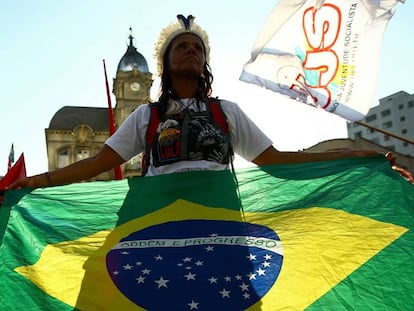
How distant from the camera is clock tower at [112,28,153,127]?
114 feet

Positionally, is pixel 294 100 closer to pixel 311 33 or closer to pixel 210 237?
pixel 311 33

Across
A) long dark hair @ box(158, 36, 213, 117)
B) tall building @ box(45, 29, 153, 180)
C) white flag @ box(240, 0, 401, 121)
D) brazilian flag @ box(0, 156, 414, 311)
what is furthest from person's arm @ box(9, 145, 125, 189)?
tall building @ box(45, 29, 153, 180)

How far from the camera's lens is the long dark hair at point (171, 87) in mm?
2959

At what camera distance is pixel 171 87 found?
3043mm

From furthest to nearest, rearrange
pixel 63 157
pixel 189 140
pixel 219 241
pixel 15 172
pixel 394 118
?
pixel 394 118 < pixel 63 157 < pixel 15 172 < pixel 189 140 < pixel 219 241

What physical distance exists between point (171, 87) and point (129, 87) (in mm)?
32588

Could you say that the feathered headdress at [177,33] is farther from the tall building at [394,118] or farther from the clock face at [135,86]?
the tall building at [394,118]

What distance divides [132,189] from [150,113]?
1.34ft

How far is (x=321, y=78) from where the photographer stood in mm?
4785

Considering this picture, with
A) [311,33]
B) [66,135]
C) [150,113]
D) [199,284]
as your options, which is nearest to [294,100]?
[311,33]

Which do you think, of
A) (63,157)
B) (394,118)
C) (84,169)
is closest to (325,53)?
(84,169)

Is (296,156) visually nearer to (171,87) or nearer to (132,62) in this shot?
(171,87)

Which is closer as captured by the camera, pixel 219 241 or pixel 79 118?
pixel 219 241

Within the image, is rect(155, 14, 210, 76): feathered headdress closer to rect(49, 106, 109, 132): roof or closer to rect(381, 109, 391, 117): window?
rect(49, 106, 109, 132): roof
